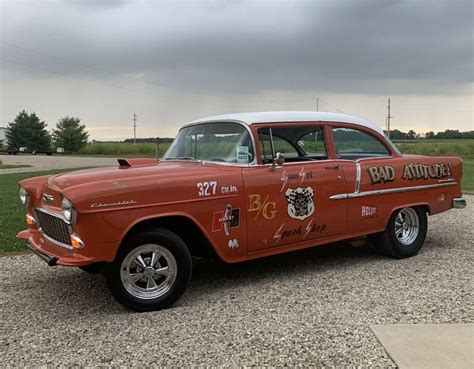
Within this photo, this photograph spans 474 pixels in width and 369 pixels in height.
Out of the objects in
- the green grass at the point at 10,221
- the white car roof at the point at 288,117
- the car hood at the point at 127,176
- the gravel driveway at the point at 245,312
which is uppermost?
the white car roof at the point at 288,117

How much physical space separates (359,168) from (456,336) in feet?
7.64

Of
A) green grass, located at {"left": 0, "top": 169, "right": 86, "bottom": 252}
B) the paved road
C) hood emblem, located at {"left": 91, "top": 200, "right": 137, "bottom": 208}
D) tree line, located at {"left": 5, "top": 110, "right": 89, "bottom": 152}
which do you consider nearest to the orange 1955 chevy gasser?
hood emblem, located at {"left": 91, "top": 200, "right": 137, "bottom": 208}

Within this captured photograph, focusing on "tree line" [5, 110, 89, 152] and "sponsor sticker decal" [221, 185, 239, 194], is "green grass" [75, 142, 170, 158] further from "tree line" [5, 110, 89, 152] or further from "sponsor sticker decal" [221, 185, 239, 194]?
"sponsor sticker decal" [221, 185, 239, 194]

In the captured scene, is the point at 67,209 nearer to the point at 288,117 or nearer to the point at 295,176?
the point at 295,176

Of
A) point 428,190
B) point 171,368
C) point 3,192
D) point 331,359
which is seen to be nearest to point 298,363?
point 331,359

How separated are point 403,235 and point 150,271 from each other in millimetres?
3401

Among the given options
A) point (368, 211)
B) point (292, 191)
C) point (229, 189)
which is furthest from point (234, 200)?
point (368, 211)

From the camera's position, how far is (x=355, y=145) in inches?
230

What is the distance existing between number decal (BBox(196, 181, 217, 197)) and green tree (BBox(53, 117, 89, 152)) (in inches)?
2795

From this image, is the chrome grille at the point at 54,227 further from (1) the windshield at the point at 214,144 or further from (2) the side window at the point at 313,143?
(2) the side window at the point at 313,143

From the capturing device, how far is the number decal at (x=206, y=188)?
4.36m

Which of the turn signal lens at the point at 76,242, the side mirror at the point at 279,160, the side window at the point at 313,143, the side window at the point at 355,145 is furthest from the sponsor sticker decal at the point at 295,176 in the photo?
the turn signal lens at the point at 76,242

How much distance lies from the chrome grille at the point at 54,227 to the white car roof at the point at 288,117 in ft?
6.73

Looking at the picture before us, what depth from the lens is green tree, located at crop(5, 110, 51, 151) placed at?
6850 cm
